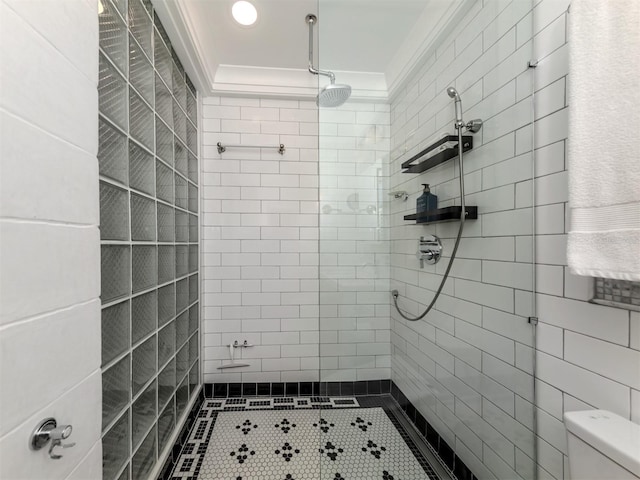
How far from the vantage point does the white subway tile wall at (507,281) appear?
2.89 ft

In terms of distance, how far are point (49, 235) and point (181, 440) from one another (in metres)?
1.56

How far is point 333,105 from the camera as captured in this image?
5.29ft

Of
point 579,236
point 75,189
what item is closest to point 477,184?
point 579,236

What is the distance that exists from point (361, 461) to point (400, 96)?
204cm

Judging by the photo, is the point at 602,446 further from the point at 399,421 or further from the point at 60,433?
the point at 60,433

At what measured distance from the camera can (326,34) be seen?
1.58 m

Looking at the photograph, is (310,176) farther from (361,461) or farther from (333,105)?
(361,461)

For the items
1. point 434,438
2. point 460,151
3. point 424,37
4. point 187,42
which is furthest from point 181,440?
point 424,37

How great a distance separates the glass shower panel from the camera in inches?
43.4

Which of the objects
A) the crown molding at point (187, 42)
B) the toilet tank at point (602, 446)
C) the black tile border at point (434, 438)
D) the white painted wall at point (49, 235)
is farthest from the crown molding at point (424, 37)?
the black tile border at point (434, 438)

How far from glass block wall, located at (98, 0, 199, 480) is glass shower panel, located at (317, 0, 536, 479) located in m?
0.87

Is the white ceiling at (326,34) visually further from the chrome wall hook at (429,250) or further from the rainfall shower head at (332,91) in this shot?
the chrome wall hook at (429,250)

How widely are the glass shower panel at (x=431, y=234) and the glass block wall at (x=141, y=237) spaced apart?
0.87 meters

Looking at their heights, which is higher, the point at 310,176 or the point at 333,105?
the point at 333,105
